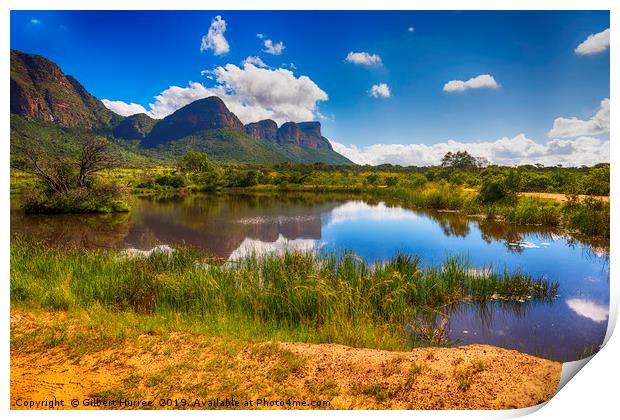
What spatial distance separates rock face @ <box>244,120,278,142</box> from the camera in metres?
27.0

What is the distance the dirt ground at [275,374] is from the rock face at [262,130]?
23.4m

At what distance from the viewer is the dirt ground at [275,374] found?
312cm

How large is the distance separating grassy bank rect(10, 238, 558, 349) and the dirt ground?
50 centimetres

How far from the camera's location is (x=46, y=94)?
7.50 meters

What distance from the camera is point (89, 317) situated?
4.44m

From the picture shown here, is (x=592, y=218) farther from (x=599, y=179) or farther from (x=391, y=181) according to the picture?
(x=391, y=181)

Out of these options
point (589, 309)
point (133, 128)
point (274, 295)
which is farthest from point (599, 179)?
point (133, 128)

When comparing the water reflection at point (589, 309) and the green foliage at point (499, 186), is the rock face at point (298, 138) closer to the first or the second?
the green foliage at point (499, 186)

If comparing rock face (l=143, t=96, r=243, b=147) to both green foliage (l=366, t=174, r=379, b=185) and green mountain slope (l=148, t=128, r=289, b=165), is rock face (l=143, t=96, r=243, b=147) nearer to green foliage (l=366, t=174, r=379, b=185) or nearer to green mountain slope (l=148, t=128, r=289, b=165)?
green mountain slope (l=148, t=128, r=289, b=165)

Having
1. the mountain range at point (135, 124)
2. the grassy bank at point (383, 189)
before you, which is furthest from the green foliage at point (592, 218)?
the mountain range at point (135, 124)

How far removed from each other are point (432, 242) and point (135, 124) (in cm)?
1021
